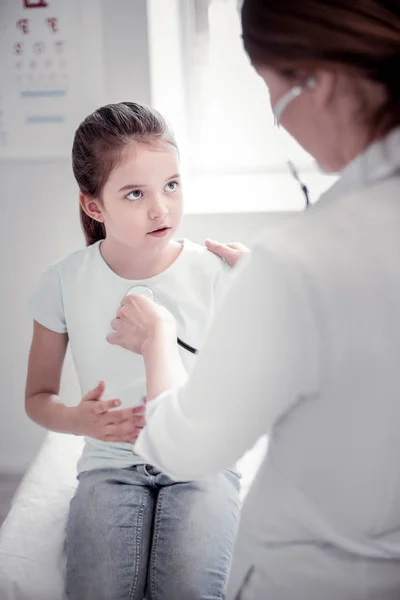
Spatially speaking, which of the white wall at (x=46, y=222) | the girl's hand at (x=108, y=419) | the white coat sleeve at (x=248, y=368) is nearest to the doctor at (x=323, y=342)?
the white coat sleeve at (x=248, y=368)

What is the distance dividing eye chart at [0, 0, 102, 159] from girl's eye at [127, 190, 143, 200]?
500mm

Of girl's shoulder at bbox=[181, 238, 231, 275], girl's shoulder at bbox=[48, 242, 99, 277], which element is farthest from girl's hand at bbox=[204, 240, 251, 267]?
girl's shoulder at bbox=[48, 242, 99, 277]

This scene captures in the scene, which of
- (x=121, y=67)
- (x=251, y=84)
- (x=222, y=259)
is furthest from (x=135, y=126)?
(x=251, y=84)

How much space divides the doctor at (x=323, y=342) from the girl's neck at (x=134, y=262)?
56 centimetres

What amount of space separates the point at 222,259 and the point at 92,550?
1.86 feet

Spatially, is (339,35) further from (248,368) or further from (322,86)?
(248,368)

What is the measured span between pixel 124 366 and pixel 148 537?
0.99 feet

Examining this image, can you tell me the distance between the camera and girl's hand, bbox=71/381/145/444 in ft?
3.84

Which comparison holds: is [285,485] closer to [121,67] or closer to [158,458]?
[158,458]

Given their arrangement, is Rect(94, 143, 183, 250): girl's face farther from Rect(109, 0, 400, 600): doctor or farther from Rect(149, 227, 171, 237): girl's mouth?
Rect(109, 0, 400, 600): doctor

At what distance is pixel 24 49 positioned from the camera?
1670 mm

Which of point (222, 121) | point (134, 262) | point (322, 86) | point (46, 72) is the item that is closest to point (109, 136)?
point (134, 262)

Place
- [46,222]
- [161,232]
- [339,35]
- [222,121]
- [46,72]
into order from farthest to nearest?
1. [222,121]
2. [46,222]
3. [46,72]
4. [161,232]
5. [339,35]

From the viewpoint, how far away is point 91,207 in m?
1.34
